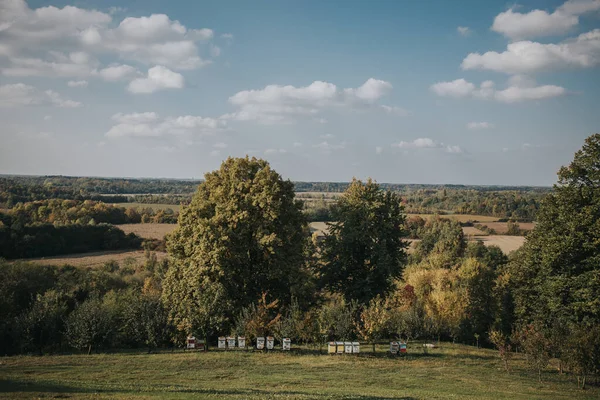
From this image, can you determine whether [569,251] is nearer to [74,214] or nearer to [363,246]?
[363,246]

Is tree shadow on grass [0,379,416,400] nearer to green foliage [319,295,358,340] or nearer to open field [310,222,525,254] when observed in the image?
green foliage [319,295,358,340]

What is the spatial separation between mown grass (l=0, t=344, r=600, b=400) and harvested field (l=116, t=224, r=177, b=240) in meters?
60.9

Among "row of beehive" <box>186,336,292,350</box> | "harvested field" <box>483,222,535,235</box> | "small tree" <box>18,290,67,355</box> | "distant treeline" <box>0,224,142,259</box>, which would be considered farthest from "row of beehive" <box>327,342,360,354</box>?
"harvested field" <box>483,222,535,235</box>

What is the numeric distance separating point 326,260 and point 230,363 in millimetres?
13698

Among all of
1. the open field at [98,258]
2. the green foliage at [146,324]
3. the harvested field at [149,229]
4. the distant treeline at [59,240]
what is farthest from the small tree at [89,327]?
the harvested field at [149,229]

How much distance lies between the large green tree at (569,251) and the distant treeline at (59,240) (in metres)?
70.1

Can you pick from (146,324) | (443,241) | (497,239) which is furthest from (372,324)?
(497,239)

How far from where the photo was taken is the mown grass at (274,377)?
18.1 meters

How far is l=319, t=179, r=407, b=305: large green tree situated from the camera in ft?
118

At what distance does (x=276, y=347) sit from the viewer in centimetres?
3073

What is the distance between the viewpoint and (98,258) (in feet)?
237

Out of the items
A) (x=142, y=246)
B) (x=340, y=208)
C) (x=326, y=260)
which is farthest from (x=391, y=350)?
(x=142, y=246)

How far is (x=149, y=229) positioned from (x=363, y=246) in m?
69.0

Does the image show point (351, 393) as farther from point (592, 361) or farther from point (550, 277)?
point (550, 277)
